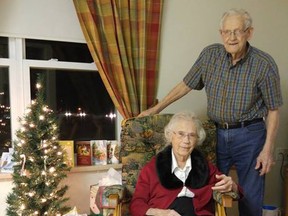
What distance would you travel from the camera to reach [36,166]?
197 cm

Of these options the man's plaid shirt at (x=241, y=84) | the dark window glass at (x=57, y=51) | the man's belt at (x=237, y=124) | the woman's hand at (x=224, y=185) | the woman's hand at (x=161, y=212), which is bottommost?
the woman's hand at (x=161, y=212)

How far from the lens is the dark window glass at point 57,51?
2.38 metres

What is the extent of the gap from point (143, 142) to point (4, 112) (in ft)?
3.68

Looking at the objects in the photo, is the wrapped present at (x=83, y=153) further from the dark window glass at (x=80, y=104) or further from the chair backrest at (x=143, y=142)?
the chair backrest at (x=143, y=142)

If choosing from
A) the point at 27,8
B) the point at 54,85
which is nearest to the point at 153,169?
the point at 54,85

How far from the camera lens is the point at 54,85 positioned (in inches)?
98.4

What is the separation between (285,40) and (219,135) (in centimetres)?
166

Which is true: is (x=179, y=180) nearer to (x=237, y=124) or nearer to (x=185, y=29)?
(x=237, y=124)

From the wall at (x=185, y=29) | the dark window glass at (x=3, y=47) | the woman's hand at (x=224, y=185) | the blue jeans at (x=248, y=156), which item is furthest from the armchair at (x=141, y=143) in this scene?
the dark window glass at (x=3, y=47)

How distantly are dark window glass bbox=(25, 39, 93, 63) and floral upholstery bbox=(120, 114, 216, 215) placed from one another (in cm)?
79

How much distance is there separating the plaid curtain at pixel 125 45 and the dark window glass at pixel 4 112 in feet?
2.28

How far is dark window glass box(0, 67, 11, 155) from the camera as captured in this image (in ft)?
7.66

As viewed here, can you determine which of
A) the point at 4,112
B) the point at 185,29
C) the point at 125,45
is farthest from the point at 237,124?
the point at 4,112

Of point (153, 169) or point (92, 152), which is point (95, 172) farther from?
point (153, 169)
